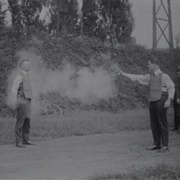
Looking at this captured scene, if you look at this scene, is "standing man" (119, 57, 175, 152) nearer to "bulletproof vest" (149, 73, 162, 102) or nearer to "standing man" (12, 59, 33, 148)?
"bulletproof vest" (149, 73, 162, 102)

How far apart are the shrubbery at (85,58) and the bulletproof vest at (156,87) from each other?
7.96 meters

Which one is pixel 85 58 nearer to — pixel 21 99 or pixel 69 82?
pixel 69 82

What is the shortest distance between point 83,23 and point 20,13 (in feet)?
15.1

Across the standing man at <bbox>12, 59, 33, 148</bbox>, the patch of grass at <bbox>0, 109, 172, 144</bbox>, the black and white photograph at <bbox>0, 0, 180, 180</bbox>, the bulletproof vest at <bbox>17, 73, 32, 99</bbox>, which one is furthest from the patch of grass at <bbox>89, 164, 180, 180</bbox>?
the patch of grass at <bbox>0, 109, 172, 144</bbox>

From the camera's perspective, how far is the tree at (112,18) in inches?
989

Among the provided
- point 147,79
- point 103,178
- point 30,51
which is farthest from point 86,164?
point 30,51

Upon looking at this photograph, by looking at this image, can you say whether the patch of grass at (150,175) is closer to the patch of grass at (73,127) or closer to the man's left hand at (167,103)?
the man's left hand at (167,103)

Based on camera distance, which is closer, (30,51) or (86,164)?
(86,164)

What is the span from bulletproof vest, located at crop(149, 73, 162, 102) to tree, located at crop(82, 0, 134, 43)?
1616 cm

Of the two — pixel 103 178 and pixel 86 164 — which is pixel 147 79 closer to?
pixel 86 164

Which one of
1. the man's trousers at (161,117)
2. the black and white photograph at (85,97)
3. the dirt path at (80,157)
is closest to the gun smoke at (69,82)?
the black and white photograph at (85,97)

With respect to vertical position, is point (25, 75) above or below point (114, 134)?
above

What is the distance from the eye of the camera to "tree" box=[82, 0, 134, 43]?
82.4ft

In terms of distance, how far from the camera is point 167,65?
23062 mm
